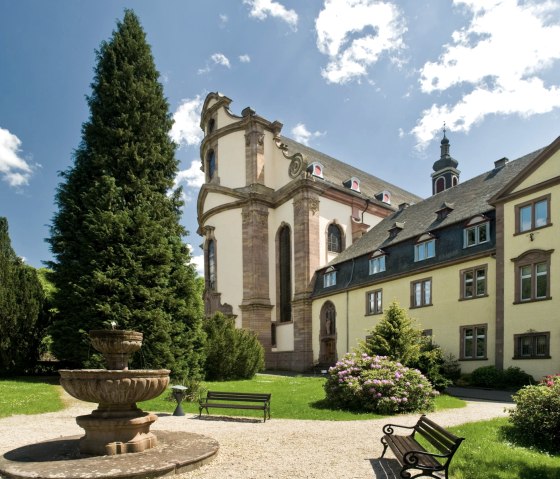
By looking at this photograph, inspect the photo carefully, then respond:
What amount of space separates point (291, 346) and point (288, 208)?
12167 mm

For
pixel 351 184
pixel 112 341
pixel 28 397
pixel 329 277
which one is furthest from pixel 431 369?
pixel 351 184

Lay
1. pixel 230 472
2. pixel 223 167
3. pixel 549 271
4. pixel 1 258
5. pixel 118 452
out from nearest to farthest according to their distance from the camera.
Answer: pixel 230 472, pixel 118 452, pixel 549 271, pixel 1 258, pixel 223 167

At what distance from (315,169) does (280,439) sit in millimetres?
33186

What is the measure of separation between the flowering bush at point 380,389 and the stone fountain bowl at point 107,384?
8.29 metres

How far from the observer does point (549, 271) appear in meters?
20.0

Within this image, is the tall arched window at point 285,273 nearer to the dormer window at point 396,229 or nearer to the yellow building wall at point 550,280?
the dormer window at point 396,229

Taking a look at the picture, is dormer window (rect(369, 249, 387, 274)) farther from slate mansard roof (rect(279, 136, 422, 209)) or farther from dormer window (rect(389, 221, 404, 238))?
slate mansard roof (rect(279, 136, 422, 209))

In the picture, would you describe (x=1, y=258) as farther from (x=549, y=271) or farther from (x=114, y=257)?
(x=549, y=271)

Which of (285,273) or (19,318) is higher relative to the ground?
(285,273)

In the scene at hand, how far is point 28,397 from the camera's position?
16094 mm

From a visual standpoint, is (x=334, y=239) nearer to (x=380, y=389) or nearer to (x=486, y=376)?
(x=486, y=376)

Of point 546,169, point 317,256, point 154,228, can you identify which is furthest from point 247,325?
point 546,169

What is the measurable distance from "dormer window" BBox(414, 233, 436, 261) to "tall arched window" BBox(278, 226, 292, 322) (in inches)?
601

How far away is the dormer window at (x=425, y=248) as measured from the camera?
26.5 meters
